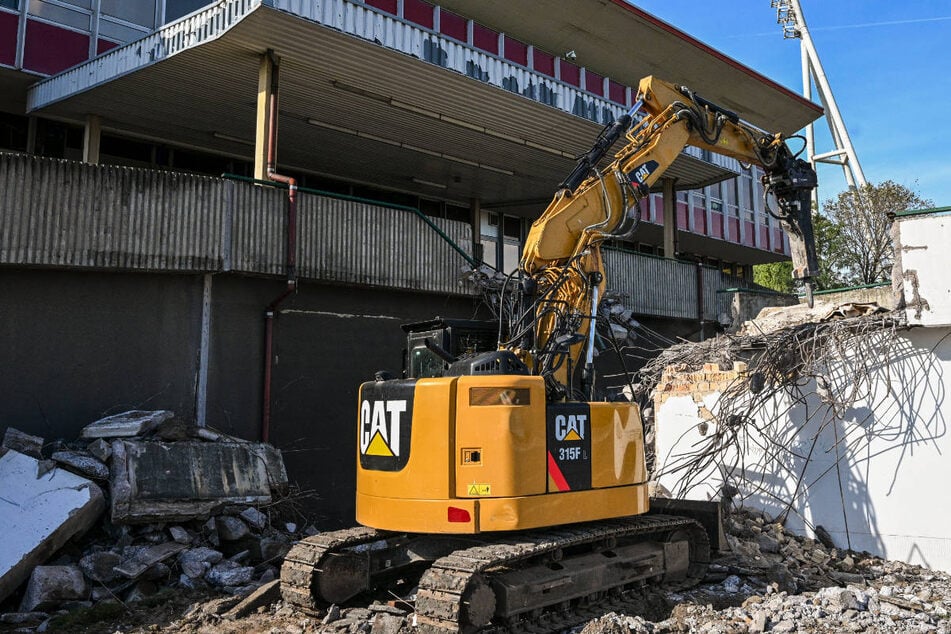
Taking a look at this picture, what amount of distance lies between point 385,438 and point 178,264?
522 cm

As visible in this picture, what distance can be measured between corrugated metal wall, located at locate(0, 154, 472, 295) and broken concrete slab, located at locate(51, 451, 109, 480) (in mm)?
2558

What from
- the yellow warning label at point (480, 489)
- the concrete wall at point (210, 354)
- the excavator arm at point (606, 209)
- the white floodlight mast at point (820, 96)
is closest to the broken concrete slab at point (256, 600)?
the yellow warning label at point (480, 489)

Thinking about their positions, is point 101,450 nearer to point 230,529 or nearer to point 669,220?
point 230,529

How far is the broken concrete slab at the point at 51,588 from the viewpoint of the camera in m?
7.34

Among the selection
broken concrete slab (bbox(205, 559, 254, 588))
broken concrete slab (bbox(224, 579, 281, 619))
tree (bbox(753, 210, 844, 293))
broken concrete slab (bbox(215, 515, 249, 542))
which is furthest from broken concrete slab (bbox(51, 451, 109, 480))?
tree (bbox(753, 210, 844, 293))

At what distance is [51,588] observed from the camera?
291 inches

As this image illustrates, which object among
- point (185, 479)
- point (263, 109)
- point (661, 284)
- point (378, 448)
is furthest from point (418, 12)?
point (378, 448)

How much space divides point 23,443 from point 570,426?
6.29 meters

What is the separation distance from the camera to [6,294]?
9617 mm

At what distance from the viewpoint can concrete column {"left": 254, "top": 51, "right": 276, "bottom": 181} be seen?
1243 centimetres

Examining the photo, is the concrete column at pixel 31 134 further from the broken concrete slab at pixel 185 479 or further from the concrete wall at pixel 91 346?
the broken concrete slab at pixel 185 479

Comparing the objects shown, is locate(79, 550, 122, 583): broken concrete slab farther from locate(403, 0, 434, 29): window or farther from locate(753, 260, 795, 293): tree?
locate(753, 260, 795, 293): tree

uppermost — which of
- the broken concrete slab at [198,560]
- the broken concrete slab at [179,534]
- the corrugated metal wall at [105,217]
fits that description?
the corrugated metal wall at [105,217]

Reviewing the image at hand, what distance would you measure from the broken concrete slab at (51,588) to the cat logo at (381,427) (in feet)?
10.2
